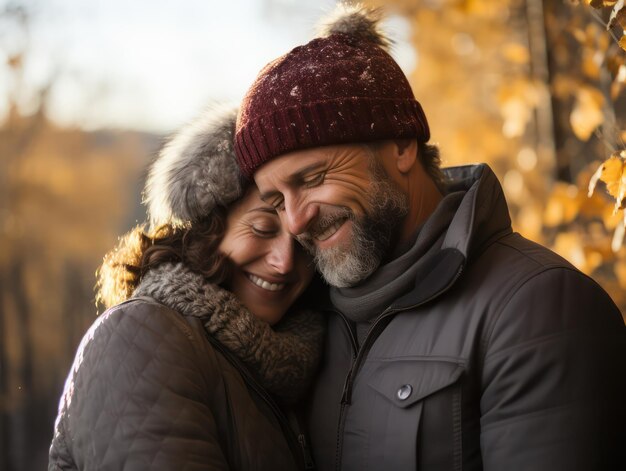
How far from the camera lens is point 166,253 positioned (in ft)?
9.35

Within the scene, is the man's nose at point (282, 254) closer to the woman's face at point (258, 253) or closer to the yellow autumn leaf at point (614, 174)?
the woman's face at point (258, 253)

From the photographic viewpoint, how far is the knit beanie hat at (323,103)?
2.70 metres

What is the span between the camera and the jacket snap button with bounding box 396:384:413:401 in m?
2.38

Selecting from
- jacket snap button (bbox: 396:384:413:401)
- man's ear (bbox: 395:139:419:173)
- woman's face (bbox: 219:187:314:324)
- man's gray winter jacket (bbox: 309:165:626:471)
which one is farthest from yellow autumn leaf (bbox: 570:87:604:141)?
jacket snap button (bbox: 396:384:413:401)

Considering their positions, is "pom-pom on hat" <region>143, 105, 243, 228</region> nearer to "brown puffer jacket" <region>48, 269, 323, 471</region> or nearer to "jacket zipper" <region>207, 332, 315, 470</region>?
"brown puffer jacket" <region>48, 269, 323, 471</region>

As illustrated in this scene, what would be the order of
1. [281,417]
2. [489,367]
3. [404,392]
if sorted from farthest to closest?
[281,417]
[404,392]
[489,367]

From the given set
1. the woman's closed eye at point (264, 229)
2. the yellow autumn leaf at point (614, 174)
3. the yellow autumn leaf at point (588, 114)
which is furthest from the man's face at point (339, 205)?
the yellow autumn leaf at point (588, 114)

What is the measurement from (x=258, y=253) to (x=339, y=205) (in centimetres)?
37

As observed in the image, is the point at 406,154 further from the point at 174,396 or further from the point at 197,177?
the point at 174,396

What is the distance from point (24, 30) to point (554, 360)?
8.80 metres

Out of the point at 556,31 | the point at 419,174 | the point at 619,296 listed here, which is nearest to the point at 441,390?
the point at 419,174

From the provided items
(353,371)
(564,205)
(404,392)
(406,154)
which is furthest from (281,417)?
(564,205)

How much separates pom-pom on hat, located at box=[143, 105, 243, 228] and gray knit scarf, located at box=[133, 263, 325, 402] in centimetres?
22

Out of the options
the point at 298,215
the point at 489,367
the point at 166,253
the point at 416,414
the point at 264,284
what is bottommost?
the point at 416,414
